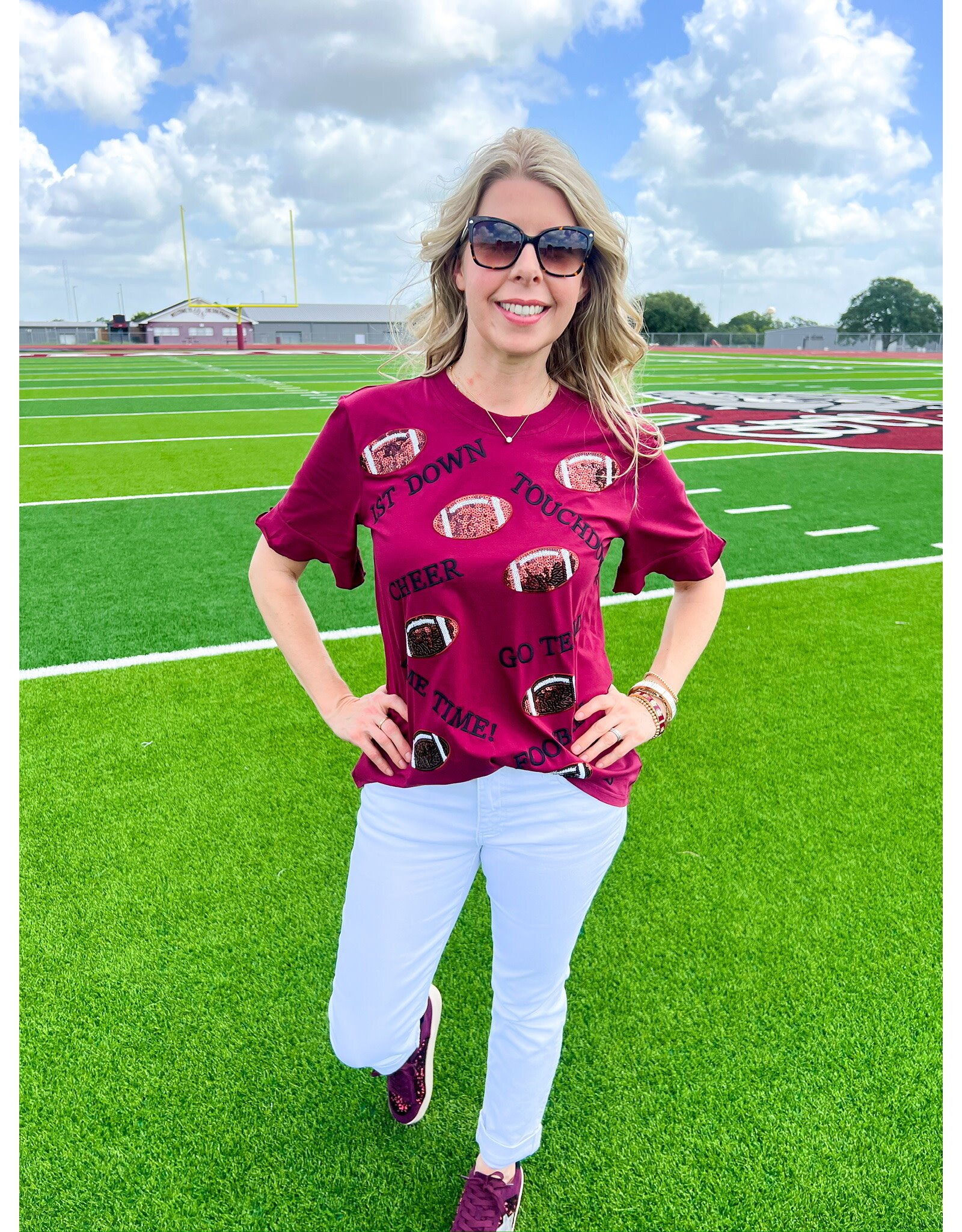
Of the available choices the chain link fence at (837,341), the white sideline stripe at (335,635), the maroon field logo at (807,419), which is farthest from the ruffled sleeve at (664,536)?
the chain link fence at (837,341)

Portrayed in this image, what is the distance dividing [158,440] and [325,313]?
254ft

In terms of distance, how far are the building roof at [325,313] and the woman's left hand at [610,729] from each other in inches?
3324

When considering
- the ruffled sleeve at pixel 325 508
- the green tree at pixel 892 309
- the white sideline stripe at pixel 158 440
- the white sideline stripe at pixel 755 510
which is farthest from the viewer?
the green tree at pixel 892 309

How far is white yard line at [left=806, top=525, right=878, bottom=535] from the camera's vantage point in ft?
25.8

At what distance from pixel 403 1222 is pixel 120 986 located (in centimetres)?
120

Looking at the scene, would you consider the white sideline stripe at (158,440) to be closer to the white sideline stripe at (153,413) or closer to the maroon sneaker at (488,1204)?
the white sideline stripe at (153,413)

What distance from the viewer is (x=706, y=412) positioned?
16.1 m

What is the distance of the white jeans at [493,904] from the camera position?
172cm

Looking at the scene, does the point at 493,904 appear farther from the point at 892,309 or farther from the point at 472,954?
the point at 892,309

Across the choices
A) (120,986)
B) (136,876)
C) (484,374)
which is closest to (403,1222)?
(120,986)

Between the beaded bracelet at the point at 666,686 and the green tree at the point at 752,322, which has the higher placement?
the green tree at the point at 752,322

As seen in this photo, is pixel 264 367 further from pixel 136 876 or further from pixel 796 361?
pixel 136 876

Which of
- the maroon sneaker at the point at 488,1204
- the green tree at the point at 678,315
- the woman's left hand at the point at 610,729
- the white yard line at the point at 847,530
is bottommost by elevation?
the maroon sneaker at the point at 488,1204

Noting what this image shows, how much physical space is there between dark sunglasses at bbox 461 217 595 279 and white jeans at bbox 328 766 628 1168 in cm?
98
